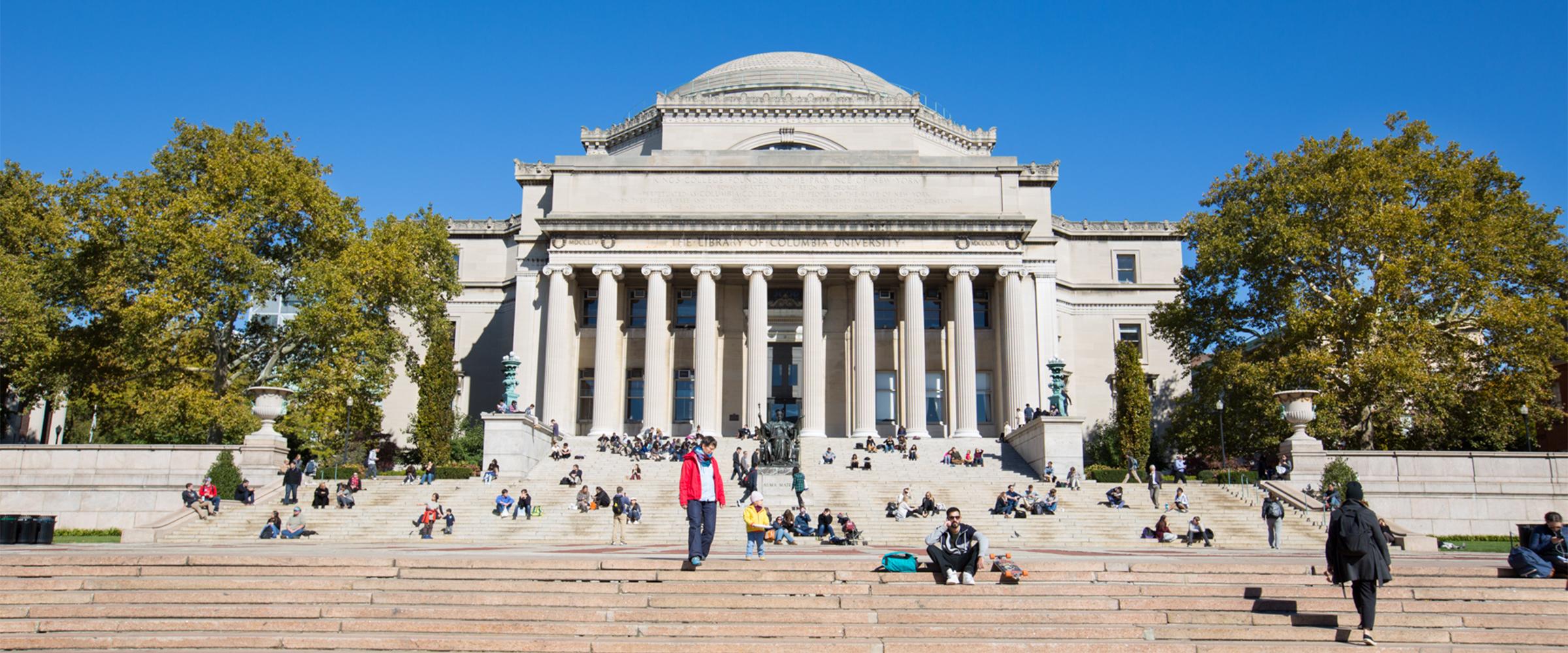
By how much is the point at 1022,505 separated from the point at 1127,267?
31.3 m

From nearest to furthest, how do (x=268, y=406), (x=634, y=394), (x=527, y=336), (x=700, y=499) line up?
(x=700, y=499) < (x=268, y=406) < (x=527, y=336) < (x=634, y=394)

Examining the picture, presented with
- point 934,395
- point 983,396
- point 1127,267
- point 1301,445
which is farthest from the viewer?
point 1127,267

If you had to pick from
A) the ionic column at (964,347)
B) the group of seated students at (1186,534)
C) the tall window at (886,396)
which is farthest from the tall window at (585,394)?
the group of seated students at (1186,534)

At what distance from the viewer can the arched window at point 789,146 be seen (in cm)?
5772

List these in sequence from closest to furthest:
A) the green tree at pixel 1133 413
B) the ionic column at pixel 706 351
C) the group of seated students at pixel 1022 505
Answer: the group of seated students at pixel 1022 505, the green tree at pixel 1133 413, the ionic column at pixel 706 351

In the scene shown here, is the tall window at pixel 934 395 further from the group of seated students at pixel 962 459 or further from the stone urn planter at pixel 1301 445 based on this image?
the stone urn planter at pixel 1301 445

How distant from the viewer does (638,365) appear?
51781 millimetres

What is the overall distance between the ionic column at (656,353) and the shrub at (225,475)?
18.2 m

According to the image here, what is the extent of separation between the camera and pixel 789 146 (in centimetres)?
5791

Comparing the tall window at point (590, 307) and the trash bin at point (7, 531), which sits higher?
the tall window at point (590, 307)

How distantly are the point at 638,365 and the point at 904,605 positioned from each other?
129 feet

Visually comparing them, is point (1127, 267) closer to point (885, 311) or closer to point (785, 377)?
point (885, 311)

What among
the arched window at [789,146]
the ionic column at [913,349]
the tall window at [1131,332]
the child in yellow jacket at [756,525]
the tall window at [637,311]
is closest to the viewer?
the child in yellow jacket at [756,525]

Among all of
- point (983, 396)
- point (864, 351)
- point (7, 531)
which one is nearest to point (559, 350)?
point (864, 351)
